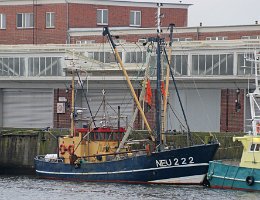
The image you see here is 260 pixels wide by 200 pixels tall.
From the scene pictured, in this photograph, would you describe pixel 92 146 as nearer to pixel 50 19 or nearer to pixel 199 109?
pixel 199 109

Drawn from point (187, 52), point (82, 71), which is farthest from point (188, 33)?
point (82, 71)

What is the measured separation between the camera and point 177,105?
89.5 meters

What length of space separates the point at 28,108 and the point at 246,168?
34945 millimetres

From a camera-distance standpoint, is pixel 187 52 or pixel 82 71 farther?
pixel 187 52

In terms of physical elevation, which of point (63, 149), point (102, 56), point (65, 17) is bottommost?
point (63, 149)

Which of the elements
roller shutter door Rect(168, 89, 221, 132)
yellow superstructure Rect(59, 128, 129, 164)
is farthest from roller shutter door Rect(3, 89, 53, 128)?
yellow superstructure Rect(59, 128, 129, 164)

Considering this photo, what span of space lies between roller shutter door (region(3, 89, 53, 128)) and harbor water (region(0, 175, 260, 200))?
2275 cm

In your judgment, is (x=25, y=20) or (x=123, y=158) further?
(x=25, y=20)

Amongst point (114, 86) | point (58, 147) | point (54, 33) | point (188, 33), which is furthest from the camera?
point (54, 33)

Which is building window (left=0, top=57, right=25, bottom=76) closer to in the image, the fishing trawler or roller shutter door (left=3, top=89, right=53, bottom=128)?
roller shutter door (left=3, top=89, right=53, bottom=128)

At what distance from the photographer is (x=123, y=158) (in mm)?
71750

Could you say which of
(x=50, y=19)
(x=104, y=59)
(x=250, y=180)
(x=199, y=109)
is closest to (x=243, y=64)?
(x=199, y=109)

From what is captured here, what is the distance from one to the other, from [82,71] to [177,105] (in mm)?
11890

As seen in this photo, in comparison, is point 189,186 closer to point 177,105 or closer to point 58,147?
point 58,147
